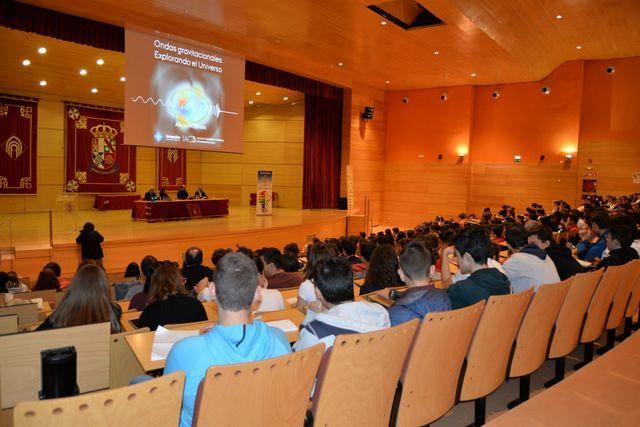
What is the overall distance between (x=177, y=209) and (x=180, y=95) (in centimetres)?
388

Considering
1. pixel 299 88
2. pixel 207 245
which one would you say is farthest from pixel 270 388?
pixel 299 88

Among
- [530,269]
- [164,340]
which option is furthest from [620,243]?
[164,340]

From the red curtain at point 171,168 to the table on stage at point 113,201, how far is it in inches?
52.6

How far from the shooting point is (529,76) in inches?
580

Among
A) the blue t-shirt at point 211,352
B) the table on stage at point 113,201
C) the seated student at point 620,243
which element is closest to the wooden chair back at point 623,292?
the seated student at point 620,243

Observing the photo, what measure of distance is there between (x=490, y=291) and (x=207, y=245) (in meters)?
7.94

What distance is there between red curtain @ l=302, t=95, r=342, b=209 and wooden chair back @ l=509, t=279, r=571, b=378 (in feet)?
44.1

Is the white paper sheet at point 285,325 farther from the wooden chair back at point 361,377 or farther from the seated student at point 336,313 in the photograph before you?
the wooden chair back at point 361,377

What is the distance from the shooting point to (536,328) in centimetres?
296

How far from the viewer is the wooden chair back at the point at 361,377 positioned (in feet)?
6.34

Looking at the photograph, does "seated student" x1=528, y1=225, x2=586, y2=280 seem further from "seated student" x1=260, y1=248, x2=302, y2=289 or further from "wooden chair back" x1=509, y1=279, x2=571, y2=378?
"seated student" x1=260, y1=248, x2=302, y2=289

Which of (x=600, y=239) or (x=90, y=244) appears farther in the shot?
(x=90, y=244)

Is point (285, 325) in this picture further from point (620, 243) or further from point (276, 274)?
point (620, 243)

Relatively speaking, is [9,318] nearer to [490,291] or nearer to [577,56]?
[490,291]
